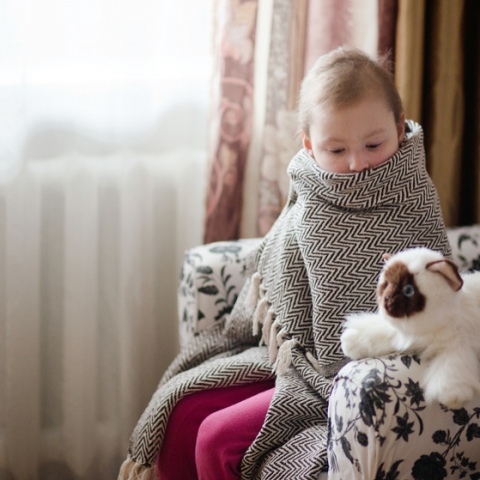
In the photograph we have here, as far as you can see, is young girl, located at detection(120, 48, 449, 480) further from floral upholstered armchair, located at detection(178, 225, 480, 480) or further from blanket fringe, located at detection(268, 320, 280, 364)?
floral upholstered armchair, located at detection(178, 225, 480, 480)

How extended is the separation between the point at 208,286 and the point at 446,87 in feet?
2.65

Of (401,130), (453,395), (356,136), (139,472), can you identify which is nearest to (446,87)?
(401,130)

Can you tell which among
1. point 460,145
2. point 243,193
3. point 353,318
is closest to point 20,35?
point 243,193

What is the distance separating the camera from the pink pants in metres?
1.12

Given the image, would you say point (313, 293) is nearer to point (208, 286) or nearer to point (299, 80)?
point (208, 286)

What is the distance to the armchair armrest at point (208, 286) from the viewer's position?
1.44 metres

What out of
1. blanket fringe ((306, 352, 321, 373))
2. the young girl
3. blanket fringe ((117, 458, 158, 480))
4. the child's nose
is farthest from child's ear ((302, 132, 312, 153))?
blanket fringe ((117, 458, 158, 480))

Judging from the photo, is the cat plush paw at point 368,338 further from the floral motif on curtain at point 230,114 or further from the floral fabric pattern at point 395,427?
the floral motif on curtain at point 230,114

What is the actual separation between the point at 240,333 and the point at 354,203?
39 centimetres

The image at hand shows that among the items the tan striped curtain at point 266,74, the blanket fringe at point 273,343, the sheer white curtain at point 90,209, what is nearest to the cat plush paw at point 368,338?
the blanket fringe at point 273,343

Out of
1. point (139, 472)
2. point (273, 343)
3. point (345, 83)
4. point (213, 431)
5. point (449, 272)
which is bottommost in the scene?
point (139, 472)

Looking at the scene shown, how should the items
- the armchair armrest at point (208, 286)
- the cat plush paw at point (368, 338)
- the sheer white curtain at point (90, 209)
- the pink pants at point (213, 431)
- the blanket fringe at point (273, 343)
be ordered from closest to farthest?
the cat plush paw at point (368, 338)
the pink pants at point (213, 431)
the blanket fringe at point (273, 343)
the armchair armrest at point (208, 286)
the sheer white curtain at point (90, 209)

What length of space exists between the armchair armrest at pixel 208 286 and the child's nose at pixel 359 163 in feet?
1.27

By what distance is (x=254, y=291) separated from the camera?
1.34 m
